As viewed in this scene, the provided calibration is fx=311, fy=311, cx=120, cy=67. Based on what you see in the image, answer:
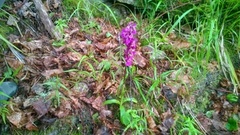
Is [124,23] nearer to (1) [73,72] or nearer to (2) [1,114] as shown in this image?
(1) [73,72]

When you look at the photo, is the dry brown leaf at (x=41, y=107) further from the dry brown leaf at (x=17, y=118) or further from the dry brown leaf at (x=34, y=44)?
the dry brown leaf at (x=34, y=44)

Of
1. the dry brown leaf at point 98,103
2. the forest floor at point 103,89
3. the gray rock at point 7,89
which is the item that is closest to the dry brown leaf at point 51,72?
the forest floor at point 103,89

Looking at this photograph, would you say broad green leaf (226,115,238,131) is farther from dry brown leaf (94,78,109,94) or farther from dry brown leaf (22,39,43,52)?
dry brown leaf (22,39,43,52)

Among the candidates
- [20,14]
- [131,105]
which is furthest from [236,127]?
[20,14]

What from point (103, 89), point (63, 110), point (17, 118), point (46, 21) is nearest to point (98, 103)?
point (103, 89)

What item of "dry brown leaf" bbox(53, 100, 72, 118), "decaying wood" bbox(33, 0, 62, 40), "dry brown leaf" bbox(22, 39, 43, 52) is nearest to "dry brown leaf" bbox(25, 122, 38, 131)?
"dry brown leaf" bbox(53, 100, 72, 118)

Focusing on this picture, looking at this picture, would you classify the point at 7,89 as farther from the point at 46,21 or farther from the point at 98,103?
the point at 46,21
